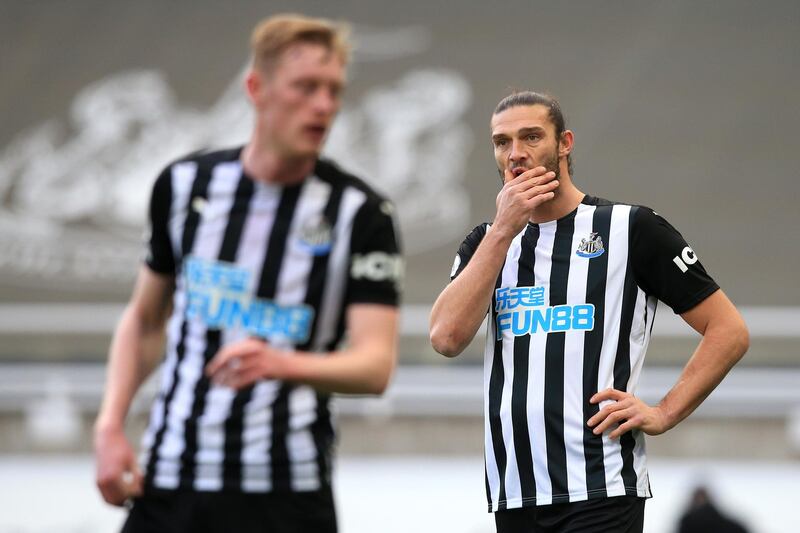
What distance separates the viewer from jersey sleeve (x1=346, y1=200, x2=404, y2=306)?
2.79 meters

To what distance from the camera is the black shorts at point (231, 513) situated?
2740 mm

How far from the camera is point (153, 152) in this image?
13852mm

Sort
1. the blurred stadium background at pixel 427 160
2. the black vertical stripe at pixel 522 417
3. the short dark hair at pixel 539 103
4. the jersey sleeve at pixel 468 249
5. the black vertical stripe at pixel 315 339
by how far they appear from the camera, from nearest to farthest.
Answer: the black vertical stripe at pixel 315 339 → the black vertical stripe at pixel 522 417 → the short dark hair at pixel 539 103 → the jersey sleeve at pixel 468 249 → the blurred stadium background at pixel 427 160

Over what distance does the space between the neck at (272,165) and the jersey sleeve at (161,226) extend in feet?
0.60

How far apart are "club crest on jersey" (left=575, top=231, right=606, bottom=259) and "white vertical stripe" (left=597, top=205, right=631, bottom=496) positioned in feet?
0.07

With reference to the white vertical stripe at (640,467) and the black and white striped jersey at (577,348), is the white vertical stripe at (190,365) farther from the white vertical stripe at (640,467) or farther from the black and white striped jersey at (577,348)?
the white vertical stripe at (640,467)

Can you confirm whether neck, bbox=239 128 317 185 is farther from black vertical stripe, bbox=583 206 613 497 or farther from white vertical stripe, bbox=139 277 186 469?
black vertical stripe, bbox=583 206 613 497

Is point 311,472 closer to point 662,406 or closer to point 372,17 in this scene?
point 662,406

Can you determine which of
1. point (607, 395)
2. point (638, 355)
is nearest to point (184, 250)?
point (607, 395)

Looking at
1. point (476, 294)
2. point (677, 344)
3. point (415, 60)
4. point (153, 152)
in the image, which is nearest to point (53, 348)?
point (153, 152)

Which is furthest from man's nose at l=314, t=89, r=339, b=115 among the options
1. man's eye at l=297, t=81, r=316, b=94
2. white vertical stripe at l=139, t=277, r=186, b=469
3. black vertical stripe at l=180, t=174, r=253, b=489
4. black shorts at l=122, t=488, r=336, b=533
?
black shorts at l=122, t=488, r=336, b=533

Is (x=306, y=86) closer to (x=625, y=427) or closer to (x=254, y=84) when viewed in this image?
(x=254, y=84)

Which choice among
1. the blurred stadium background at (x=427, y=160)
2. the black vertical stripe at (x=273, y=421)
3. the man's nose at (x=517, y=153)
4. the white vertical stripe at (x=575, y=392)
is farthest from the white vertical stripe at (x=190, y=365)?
the blurred stadium background at (x=427, y=160)

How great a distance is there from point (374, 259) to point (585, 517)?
3.48 feet
